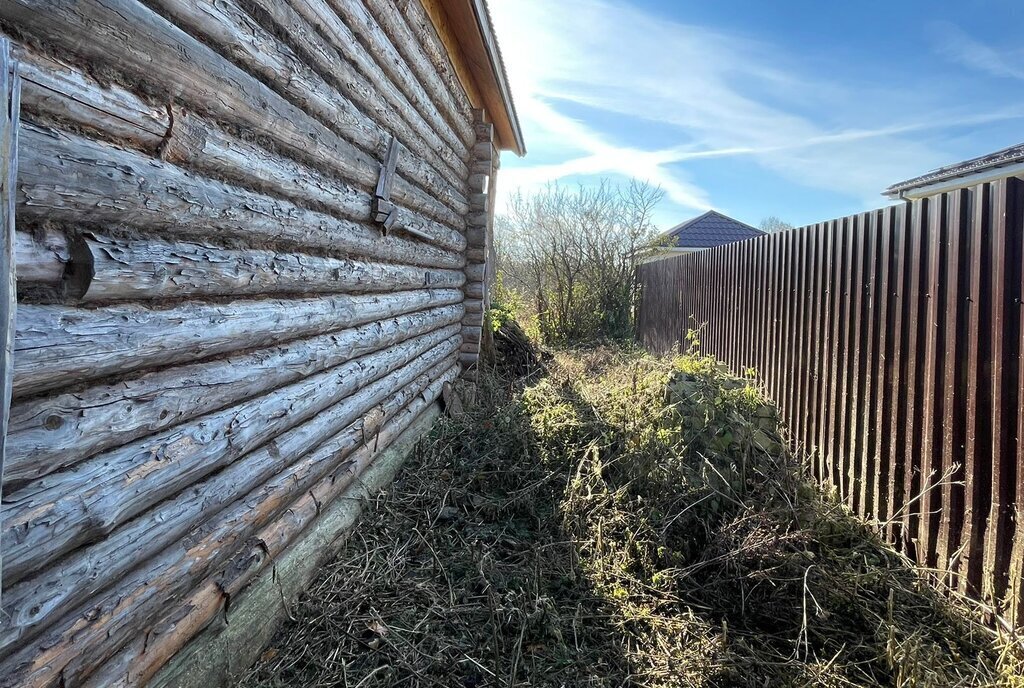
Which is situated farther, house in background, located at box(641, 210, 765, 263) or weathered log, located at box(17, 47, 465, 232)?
house in background, located at box(641, 210, 765, 263)

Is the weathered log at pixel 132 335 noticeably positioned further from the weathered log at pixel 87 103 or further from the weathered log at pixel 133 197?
the weathered log at pixel 87 103

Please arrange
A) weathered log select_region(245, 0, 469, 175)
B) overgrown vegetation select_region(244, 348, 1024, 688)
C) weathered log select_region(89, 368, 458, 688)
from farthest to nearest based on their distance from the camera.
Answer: overgrown vegetation select_region(244, 348, 1024, 688), weathered log select_region(245, 0, 469, 175), weathered log select_region(89, 368, 458, 688)

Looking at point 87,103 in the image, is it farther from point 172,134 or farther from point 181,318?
point 181,318

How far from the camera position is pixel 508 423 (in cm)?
502

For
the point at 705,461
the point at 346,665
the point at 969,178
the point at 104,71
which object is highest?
the point at 969,178

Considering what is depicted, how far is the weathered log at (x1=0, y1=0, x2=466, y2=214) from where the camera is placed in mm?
1344

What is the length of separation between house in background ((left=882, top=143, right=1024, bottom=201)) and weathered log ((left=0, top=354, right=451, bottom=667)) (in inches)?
346

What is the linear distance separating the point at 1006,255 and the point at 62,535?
152 inches

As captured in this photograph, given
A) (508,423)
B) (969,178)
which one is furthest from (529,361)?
(969,178)

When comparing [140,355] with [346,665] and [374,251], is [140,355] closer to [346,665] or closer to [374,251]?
[346,665]

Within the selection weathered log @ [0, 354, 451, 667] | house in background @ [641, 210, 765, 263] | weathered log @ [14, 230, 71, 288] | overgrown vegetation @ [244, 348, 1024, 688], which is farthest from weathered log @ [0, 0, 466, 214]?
house in background @ [641, 210, 765, 263]

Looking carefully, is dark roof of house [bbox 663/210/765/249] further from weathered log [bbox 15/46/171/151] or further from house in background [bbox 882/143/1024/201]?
weathered log [bbox 15/46/171/151]

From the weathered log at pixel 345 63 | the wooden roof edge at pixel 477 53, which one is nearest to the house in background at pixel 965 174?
the wooden roof edge at pixel 477 53

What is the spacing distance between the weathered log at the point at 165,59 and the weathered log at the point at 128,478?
1085 millimetres
